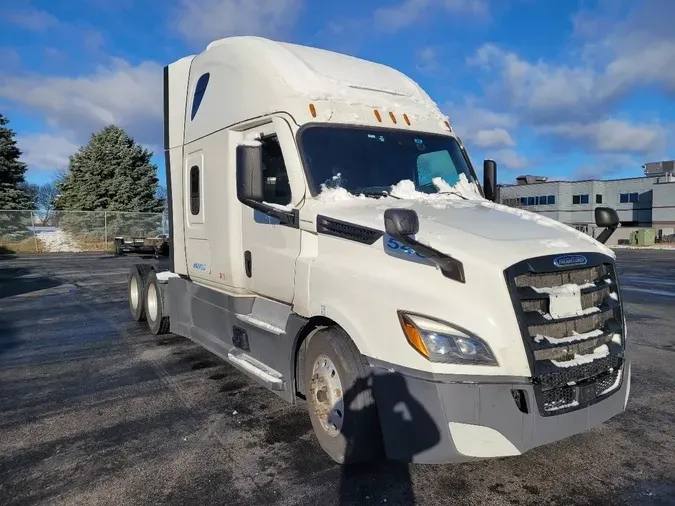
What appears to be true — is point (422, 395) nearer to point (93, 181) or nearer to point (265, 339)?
point (265, 339)

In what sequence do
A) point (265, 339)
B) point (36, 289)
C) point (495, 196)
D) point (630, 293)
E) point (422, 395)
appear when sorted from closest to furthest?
point (422, 395), point (265, 339), point (495, 196), point (630, 293), point (36, 289)

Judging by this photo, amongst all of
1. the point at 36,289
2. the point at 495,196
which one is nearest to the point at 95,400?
the point at 495,196

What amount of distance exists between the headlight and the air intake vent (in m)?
0.75

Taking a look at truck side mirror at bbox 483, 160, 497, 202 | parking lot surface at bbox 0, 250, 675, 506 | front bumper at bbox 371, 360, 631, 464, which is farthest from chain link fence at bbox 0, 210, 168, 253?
front bumper at bbox 371, 360, 631, 464

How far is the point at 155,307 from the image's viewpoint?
26.3 ft

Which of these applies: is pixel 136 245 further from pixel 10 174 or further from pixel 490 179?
pixel 490 179

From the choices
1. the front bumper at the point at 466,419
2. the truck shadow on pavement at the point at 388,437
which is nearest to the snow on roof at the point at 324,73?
the truck shadow on pavement at the point at 388,437

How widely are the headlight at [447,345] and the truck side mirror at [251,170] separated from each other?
1.84 metres

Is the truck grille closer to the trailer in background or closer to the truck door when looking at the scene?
the truck door

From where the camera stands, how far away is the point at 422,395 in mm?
3074

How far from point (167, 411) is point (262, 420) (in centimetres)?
96

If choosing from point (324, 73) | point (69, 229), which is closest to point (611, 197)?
point (69, 229)

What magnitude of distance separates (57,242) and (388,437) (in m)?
33.0

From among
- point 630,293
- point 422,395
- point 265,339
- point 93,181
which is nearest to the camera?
point 422,395
